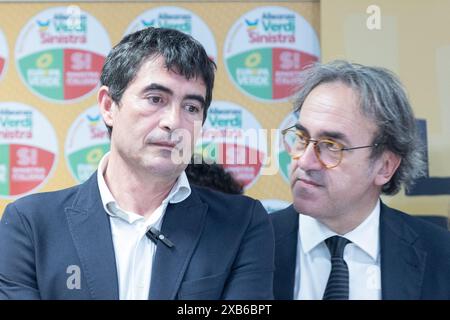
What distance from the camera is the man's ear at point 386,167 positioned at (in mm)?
1345

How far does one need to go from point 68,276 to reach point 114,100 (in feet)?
1.20

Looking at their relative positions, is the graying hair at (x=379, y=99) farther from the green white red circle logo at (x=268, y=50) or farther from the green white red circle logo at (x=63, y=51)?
the green white red circle logo at (x=63, y=51)

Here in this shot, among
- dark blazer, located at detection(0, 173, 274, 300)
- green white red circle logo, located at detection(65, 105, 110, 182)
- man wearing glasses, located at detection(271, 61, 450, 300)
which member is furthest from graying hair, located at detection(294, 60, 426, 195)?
green white red circle logo, located at detection(65, 105, 110, 182)

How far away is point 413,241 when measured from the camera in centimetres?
132

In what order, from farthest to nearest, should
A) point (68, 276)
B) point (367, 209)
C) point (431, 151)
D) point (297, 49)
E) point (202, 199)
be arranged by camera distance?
point (297, 49) → point (431, 151) → point (367, 209) → point (202, 199) → point (68, 276)

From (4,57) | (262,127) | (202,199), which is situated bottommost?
(202,199)

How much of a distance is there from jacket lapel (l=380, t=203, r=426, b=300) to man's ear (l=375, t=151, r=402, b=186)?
69 millimetres

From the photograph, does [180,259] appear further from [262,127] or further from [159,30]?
[262,127]

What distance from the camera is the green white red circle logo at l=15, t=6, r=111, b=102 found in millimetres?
1881

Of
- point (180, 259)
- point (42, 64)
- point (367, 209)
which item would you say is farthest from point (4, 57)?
point (367, 209)

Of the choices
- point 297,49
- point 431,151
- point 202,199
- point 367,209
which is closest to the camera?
point 202,199

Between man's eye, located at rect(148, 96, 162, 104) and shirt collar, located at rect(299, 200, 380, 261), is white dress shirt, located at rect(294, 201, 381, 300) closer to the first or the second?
shirt collar, located at rect(299, 200, 380, 261)

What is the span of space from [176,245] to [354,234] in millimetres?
429

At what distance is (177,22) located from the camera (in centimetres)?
194
